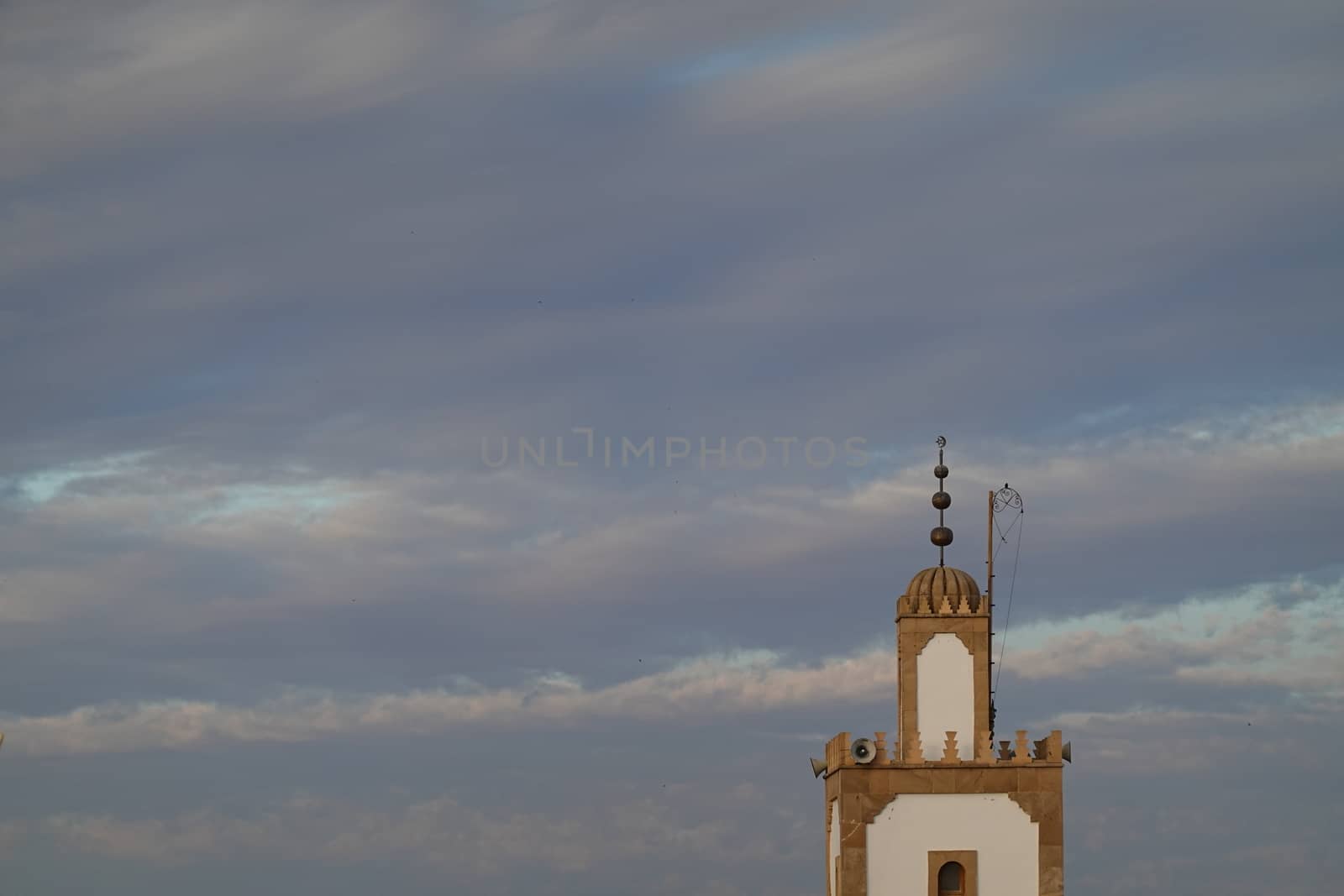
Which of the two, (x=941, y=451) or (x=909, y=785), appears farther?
(x=941, y=451)

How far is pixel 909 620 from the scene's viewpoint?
65312mm

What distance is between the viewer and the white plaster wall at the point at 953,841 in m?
62.2

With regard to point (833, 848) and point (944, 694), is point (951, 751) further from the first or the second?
point (833, 848)

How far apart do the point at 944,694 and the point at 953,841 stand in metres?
4.90

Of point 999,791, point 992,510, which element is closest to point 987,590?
point 992,510

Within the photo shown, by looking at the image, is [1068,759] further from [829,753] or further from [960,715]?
[829,753]

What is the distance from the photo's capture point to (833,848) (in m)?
65.2

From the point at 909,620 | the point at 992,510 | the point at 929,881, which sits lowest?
the point at 929,881

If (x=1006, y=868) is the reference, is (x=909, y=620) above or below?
above

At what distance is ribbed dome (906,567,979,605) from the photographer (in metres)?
65.8

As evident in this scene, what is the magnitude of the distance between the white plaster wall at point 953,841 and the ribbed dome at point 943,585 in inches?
269

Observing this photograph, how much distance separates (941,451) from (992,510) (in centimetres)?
271

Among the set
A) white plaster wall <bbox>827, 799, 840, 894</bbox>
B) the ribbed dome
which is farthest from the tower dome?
white plaster wall <bbox>827, 799, 840, 894</bbox>

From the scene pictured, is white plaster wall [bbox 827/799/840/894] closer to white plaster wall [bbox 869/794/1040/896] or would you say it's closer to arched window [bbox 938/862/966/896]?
white plaster wall [bbox 869/794/1040/896]
